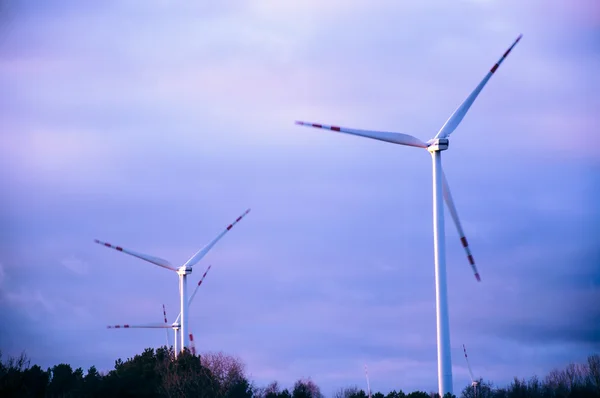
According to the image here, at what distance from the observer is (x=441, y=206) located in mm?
54281

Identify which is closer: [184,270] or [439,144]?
[439,144]

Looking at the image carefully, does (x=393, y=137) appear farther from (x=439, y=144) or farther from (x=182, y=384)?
(x=182, y=384)

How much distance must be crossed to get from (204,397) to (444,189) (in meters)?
36.4

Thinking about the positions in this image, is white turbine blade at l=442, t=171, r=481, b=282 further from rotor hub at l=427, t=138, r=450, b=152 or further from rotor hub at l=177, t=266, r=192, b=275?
rotor hub at l=177, t=266, r=192, b=275

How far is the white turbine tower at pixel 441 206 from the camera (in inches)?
2045

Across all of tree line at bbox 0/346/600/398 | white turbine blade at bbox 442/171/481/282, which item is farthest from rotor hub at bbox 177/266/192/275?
white turbine blade at bbox 442/171/481/282

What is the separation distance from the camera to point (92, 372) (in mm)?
112312

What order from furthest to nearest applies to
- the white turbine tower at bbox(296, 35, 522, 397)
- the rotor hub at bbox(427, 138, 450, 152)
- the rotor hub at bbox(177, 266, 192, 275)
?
the rotor hub at bbox(177, 266, 192, 275) → the rotor hub at bbox(427, 138, 450, 152) → the white turbine tower at bbox(296, 35, 522, 397)

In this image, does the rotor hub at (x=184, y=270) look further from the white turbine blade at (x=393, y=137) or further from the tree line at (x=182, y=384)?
the white turbine blade at (x=393, y=137)

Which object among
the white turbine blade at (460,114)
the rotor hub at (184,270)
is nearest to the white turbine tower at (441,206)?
the white turbine blade at (460,114)

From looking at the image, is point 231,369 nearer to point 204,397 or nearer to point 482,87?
point 204,397

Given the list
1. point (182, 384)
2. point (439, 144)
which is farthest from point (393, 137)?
point (182, 384)

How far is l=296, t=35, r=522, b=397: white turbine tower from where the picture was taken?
170 feet

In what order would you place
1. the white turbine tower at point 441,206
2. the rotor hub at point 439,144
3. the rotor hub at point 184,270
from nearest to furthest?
the white turbine tower at point 441,206 < the rotor hub at point 439,144 < the rotor hub at point 184,270
